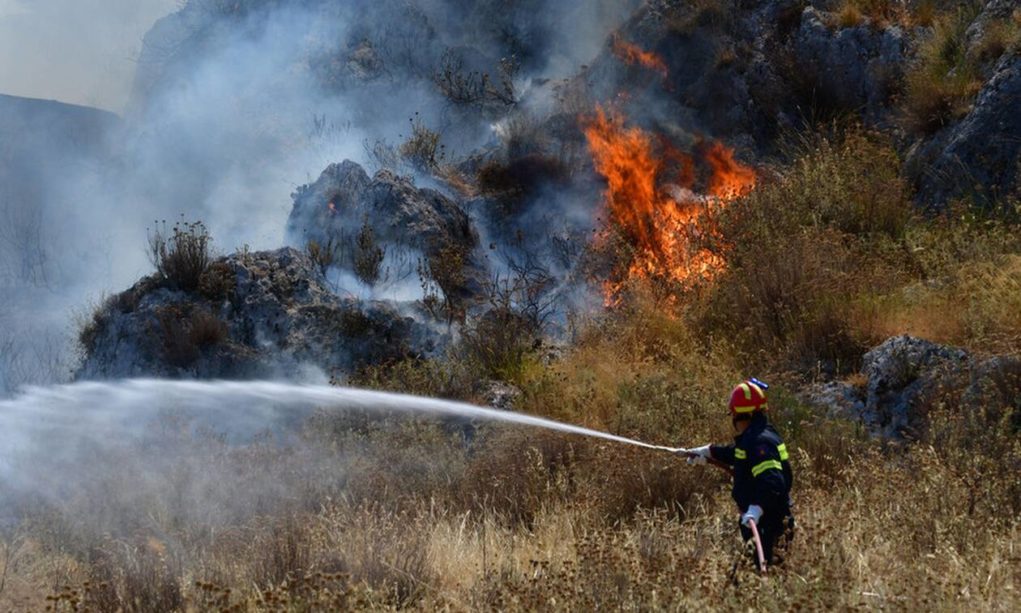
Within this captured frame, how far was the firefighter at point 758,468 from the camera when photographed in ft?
17.1

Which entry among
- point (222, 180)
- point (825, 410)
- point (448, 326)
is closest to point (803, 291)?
point (825, 410)

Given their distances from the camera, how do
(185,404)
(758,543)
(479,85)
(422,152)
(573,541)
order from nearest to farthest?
(758,543), (573,541), (185,404), (422,152), (479,85)

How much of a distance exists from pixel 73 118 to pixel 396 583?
21.3 m

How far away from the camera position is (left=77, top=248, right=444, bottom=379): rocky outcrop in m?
10.8

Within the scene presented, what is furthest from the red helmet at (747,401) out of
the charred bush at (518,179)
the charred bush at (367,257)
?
the charred bush at (518,179)

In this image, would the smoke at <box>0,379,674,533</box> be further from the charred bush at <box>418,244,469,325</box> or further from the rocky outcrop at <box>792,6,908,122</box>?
the rocky outcrop at <box>792,6,908,122</box>

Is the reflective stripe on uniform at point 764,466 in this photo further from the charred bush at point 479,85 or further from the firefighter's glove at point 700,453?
the charred bush at point 479,85

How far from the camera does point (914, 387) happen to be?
780cm

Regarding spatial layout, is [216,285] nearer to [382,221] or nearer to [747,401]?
[382,221]

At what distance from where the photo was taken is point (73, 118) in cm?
2367

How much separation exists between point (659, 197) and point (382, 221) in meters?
3.66

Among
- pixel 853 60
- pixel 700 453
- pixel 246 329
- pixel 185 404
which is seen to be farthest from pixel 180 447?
pixel 853 60

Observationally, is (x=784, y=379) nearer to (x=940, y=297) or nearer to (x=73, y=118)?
(x=940, y=297)

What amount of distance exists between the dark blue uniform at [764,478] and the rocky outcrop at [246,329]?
19.5 ft
